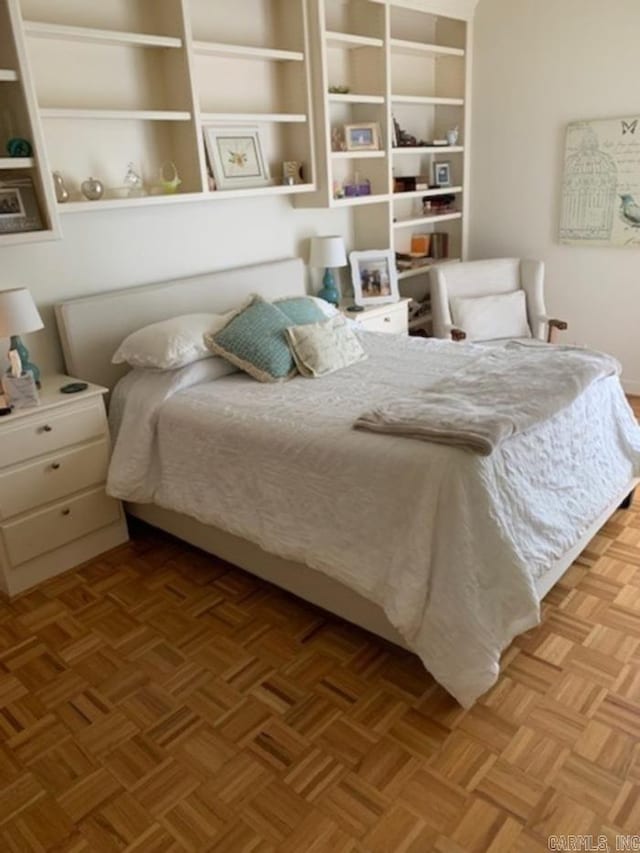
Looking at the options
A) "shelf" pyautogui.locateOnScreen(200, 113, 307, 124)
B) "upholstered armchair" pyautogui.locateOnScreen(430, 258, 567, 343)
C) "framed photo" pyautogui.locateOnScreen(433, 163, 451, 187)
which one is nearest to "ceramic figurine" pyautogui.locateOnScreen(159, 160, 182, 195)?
"shelf" pyautogui.locateOnScreen(200, 113, 307, 124)

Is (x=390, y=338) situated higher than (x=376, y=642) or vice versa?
(x=390, y=338)

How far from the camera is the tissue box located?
256 centimetres

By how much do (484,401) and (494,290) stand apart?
7.35 feet

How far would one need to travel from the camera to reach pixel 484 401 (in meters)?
2.29

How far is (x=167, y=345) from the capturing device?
2.82 metres

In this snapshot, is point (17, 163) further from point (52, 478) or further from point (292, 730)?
point (292, 730)

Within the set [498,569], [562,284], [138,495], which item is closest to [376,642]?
[498,569]

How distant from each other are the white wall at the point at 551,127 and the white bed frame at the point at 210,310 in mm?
1778

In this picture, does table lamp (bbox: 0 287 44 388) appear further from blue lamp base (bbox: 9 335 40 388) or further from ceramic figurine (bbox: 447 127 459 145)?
ceramic figurine (bbox: 447 127 459 145)

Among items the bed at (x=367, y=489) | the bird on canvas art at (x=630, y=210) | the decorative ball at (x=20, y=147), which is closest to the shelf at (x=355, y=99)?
the bed at (x=367, y=489)

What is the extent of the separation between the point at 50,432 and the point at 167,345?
588 mm

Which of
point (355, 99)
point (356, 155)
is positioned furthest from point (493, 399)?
point (355, 99)

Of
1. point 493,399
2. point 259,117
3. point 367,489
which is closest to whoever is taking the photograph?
point 367,489

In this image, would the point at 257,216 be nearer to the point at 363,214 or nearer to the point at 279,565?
the point at 363,214
